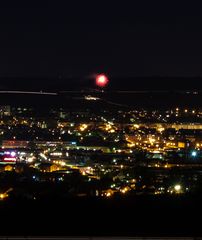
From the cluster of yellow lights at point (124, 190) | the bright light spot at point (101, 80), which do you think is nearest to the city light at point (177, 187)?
the cluster of yellow lights at point (124, 190)

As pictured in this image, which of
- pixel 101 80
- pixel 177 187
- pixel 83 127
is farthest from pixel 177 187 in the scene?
pixel 83 127

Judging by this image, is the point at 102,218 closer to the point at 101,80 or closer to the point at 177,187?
the point at 177,187

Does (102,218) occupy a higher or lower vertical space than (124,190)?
lower

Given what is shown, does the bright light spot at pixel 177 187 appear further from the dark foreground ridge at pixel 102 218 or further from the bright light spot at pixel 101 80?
the bright light spot at pixel 101 80

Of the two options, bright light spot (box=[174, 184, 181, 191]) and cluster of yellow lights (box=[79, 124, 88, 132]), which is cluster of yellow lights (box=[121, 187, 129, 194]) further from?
cluster of yellow lights (box=[79, 124, 88, 132])

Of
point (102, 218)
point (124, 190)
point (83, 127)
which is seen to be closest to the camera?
point (102, 218)

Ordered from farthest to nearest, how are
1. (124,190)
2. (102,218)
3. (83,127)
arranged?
(83,127), (124,190), (102,218)

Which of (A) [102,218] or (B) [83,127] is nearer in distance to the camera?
(A) [102,218]

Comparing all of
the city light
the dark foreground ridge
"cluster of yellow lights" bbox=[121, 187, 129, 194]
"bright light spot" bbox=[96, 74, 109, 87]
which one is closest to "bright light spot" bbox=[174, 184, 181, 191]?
the city light

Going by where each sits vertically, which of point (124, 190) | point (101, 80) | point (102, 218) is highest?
point (101, 80)

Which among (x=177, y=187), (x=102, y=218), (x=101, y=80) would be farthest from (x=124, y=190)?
(x=101, y=80)
